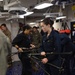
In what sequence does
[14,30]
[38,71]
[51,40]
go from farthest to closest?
[14,30]
[38,71]
[51,40]

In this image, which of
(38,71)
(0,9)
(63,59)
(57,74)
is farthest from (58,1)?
(0,9)

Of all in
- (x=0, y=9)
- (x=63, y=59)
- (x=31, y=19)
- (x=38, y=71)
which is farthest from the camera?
(x=31, y=19)

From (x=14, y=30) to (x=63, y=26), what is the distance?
8.04ft

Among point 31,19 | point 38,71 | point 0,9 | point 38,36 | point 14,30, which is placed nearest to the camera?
point 38,71

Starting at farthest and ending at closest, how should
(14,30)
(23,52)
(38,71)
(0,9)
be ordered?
(14,30) → (0,9) → (38,71) → (23,52)

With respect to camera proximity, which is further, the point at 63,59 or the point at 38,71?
the point at 38,71

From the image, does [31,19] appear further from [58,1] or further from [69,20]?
[58,1]

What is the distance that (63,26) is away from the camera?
991 cm

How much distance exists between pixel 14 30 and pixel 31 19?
9.25 feet

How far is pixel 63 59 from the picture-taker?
403 cm

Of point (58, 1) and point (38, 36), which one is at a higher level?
point (58, 1)

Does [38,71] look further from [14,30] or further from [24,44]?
[14,30]

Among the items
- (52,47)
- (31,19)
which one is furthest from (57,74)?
(31,19)

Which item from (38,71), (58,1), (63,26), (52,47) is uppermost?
(58,1)
